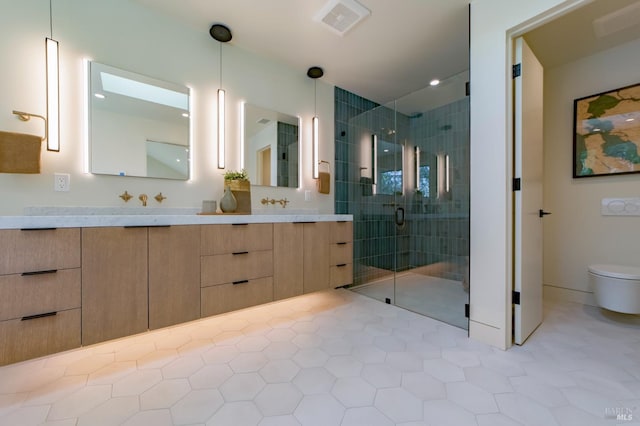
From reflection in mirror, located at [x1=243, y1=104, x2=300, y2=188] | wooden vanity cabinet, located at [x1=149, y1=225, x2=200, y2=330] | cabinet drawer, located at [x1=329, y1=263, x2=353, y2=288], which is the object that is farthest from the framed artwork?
wooden vanity cabinet, located at [x1=149, y1=225, x2=200, y2=330]

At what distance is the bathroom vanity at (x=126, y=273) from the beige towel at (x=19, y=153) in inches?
21.0

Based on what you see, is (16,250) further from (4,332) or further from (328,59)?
(328,59)

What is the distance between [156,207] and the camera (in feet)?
6.42

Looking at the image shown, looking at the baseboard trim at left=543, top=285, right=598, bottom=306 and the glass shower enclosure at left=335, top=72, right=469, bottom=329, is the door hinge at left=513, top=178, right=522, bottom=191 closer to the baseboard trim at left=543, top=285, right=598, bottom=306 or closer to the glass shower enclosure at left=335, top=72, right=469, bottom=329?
the glass shower enclosure at left=335, top=72, right=469, bottom=329

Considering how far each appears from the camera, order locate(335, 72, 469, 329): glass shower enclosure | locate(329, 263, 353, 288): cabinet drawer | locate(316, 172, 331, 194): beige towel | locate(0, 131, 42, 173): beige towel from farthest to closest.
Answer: locate(316, 172, 331, 194): beige towel, locate(335, 72, 469, 329): glass shower enclosure, locate(329, 263, 353, 288): cabinet drawer, locate(0, 131, 42, 173): beige towel

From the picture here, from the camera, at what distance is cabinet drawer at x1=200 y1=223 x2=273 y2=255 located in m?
1.70

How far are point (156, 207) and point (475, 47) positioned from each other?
2611 millimetres

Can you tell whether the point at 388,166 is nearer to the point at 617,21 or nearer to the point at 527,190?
the point at 527,190

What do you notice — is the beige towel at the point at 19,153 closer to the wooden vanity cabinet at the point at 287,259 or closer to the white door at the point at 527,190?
the wooden vanity cabinet at the point at 287,259

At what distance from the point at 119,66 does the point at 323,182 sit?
1953 millimetres

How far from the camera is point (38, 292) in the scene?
3.98ft

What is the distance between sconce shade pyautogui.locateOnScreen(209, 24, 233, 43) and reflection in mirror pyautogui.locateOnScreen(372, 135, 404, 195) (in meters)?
1.87

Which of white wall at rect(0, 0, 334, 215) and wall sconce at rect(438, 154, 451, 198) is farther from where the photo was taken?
wall sconce at rect(438, 154, 451, 198)

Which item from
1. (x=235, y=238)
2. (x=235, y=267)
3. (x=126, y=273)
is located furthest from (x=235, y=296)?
(x=126, y=273)
